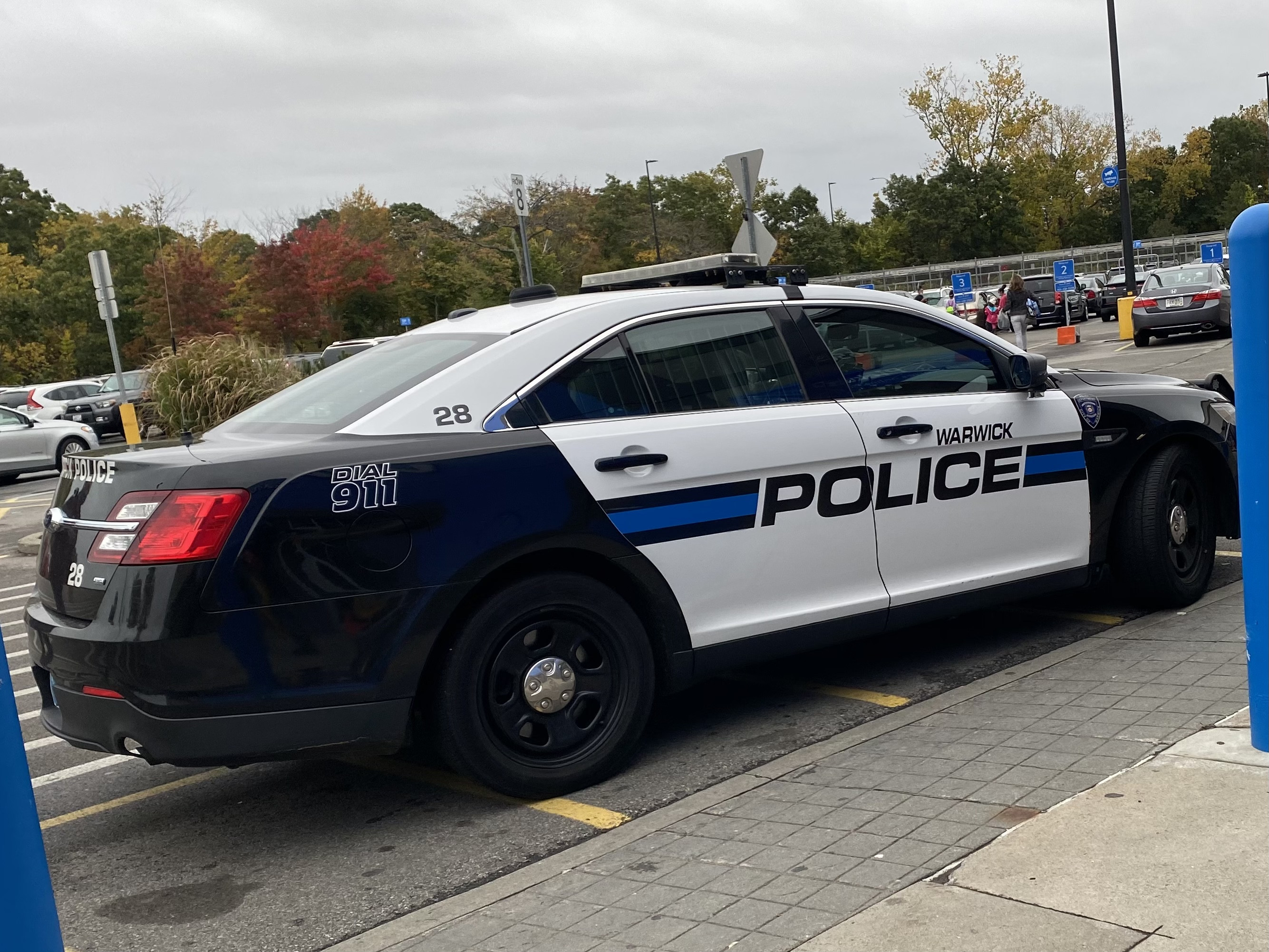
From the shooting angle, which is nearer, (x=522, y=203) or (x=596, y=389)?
(x=596, y=389)

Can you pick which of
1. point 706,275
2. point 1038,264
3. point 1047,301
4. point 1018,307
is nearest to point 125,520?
point 706,275

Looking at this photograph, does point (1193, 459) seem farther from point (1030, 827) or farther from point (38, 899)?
point (38, 899)

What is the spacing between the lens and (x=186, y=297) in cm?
4184

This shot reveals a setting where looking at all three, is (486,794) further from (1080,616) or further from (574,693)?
(1080,616)

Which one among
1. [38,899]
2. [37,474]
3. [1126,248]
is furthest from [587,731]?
[1126,248]

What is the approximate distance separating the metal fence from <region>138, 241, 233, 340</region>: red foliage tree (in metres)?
26.7

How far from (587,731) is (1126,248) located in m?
30.5

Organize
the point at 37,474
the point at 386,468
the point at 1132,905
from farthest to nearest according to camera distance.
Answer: the point at 37,474, the point at 386,468, the point at 1132,905

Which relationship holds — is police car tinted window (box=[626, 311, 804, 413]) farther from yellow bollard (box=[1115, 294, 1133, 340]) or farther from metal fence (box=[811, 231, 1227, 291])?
metal fence (box=[811, 231, 1227, 291])

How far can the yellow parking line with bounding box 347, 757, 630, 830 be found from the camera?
166 inches

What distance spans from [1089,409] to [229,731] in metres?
3.89

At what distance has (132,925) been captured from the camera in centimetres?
372

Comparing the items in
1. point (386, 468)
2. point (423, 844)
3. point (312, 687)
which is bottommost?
point (423, 844)

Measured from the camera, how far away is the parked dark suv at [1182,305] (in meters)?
25.6
